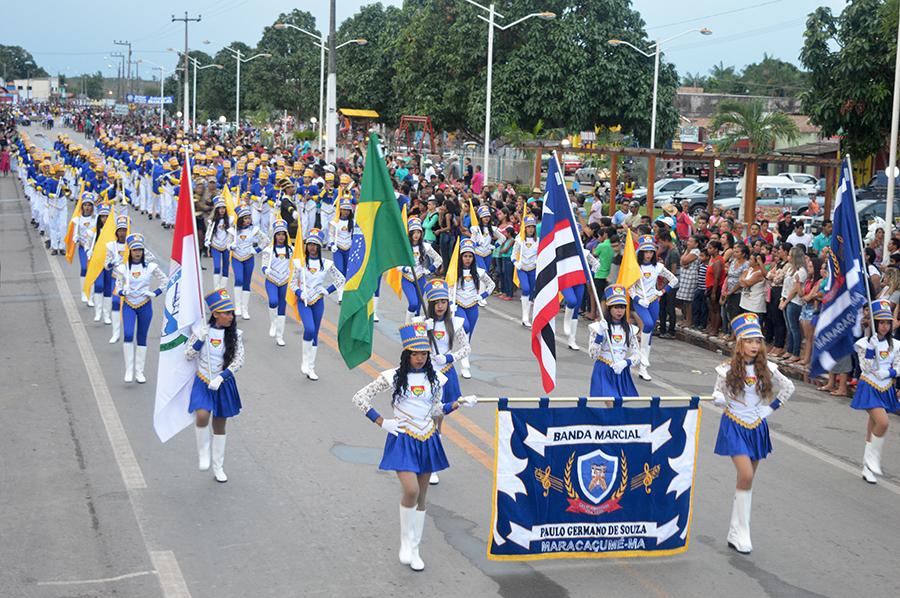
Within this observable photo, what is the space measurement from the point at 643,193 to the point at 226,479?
3184cm

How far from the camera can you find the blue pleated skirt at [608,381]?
40.1 ft

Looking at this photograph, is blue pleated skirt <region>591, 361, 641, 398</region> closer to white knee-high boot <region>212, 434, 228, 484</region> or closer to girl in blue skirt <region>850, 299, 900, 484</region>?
girl in blue skirt <region>850, 299, 900, 484</region>

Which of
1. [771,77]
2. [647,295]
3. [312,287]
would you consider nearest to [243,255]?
[312,287]

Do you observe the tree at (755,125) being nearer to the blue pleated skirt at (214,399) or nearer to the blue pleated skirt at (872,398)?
the blue pleated skirt at (872,398)

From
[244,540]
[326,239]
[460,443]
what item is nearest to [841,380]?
[460,443]

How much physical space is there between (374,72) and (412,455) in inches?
2114

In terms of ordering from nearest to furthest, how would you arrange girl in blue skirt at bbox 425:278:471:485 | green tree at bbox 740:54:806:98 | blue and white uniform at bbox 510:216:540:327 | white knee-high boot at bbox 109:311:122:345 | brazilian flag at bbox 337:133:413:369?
brazilian flag at bbox 337:133:413:369 → girl in blue skirt at bbox 425:278:471:485 → white knee-high boot at bbox 109:311:122:345 → blue and white uniform at bbox 510:216:540:327 → green tree at bbox 740:54:806:98

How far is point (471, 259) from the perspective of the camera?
15664 millimetres

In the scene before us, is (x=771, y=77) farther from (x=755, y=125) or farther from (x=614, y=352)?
(x=614, y=352)

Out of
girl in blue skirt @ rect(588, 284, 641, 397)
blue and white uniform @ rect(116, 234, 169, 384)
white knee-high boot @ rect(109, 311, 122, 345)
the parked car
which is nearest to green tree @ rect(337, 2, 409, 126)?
the parked car

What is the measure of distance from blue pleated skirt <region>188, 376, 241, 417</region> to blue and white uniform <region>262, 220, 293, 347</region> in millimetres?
6641

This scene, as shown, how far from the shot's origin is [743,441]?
929cm

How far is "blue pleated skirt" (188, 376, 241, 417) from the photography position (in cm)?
1063

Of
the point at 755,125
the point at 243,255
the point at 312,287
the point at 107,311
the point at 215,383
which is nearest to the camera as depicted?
the point at 215,383
